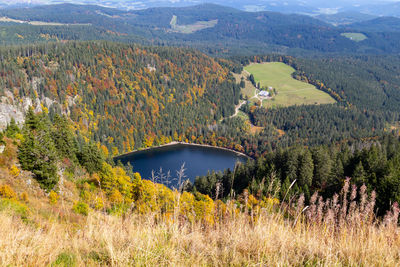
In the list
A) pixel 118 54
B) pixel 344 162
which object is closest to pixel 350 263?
pixel 344 162

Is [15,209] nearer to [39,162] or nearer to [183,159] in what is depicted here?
[39,162]

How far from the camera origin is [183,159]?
5113 inches

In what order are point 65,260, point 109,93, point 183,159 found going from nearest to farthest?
point 65,260, point 183,159, point 109,93

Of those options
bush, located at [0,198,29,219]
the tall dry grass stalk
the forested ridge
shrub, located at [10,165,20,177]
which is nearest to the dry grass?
the tall dry grass stalk

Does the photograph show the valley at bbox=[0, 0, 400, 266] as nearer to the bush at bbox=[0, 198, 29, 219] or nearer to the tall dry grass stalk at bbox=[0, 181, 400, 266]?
the tall dry grass stalk at bbox=[0, 181, 400, 266]

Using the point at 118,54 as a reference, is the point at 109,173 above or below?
below

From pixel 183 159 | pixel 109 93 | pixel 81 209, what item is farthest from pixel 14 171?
pixel 109 93

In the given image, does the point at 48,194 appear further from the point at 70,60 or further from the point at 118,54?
the point at 118,54

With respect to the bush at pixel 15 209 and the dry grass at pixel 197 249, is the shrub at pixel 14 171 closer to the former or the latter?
the bush at pixel 15 209

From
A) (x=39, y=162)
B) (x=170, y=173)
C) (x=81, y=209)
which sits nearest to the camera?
(x=81, y=209)

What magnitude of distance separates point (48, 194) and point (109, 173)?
37.8ft

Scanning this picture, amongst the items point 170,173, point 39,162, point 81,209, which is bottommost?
point 170,173

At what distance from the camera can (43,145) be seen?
30.5 meters

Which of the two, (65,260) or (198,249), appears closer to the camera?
(65,260)
